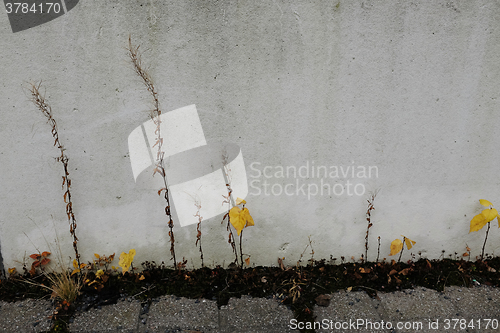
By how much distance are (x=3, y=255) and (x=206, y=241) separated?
70.7 inches

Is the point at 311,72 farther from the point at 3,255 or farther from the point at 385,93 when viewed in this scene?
the point at 3,255

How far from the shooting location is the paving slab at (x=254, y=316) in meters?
2.27

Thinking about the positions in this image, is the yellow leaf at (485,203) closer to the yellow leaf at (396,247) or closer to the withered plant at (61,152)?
the yellow leaf at (396,247)

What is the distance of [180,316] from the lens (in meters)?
2.37

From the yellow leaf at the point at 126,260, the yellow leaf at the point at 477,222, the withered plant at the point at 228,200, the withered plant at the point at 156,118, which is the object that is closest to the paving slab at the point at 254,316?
the withered plant at the point at 228,200

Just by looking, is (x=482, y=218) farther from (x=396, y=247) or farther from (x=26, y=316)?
(x=26, y=316)

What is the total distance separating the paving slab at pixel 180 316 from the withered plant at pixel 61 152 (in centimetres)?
85

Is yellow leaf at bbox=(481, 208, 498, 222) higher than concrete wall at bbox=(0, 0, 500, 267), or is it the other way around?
concrete wall at bbox=(0, 0, 500, 267)

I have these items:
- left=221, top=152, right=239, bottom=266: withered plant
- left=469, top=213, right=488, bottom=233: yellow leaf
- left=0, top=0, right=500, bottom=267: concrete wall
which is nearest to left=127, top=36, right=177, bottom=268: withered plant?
left=0, top=0, right=500, bottom=267: concrete wall

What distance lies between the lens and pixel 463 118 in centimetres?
243

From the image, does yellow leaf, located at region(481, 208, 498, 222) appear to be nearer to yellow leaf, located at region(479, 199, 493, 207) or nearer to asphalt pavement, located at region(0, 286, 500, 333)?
yellow leaf, located at region(479, 199, 493, 207)

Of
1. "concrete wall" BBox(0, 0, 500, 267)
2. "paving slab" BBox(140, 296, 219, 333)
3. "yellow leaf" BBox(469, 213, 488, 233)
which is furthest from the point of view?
Answer: "yellow leaf" BBox(469, 213, 488, 233)

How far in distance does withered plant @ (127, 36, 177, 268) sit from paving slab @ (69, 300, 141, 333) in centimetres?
50

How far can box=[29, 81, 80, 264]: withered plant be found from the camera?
88.0 inches
